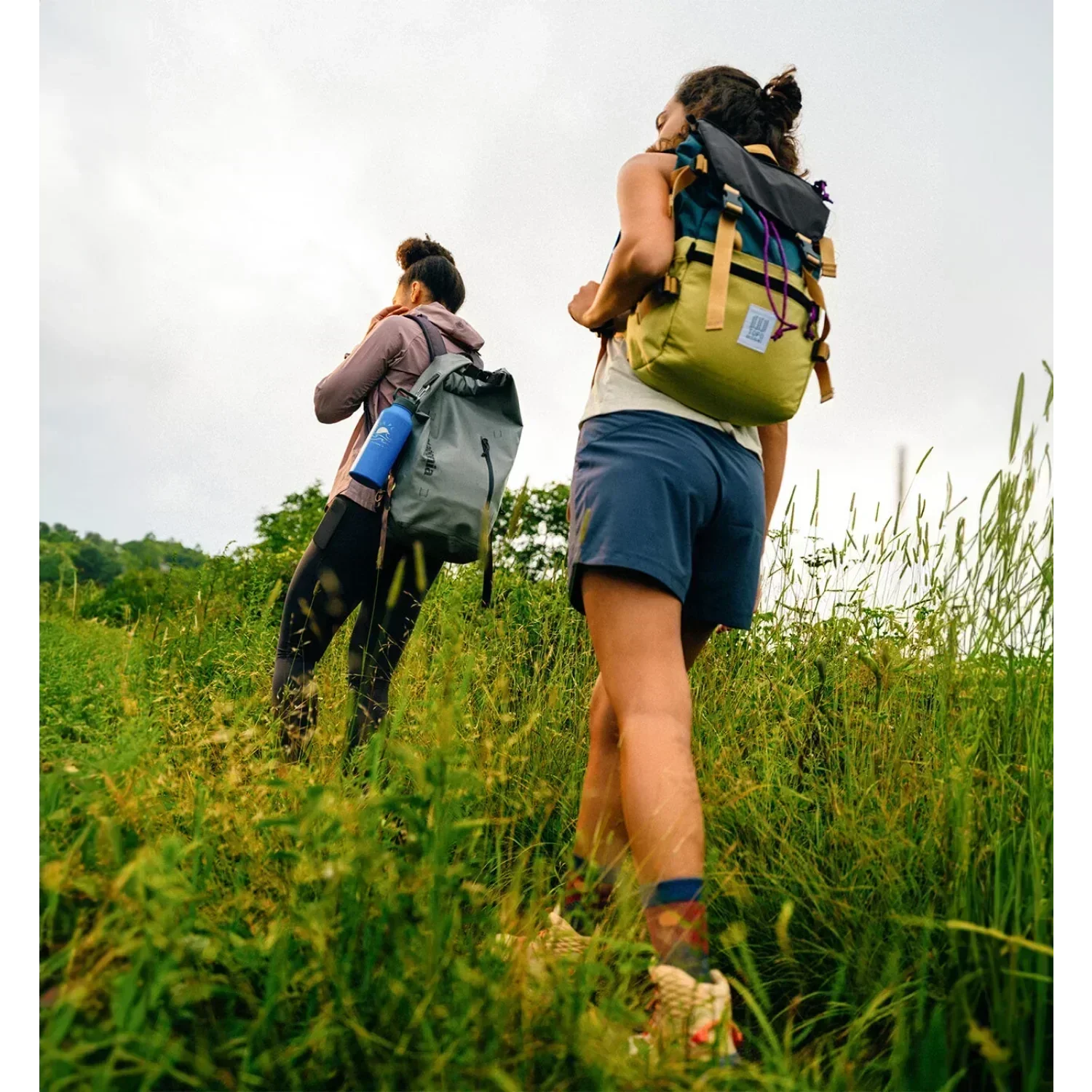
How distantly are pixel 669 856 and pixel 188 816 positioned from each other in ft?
2.73

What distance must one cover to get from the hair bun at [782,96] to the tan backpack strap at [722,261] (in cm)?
37

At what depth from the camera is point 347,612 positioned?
2.68 metres

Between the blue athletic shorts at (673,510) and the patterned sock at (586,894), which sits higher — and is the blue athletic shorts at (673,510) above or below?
above

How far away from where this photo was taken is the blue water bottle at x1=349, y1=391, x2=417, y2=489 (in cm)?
248

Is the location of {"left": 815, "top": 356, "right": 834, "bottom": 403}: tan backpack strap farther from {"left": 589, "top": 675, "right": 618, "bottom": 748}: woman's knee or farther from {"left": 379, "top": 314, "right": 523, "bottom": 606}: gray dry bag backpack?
{"left": 379, "top": 314, "right": 523, "bottom": 606}: gray dry bag backpack

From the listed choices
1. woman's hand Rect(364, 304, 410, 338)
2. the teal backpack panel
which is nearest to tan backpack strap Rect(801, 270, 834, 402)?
the teal backpack panel

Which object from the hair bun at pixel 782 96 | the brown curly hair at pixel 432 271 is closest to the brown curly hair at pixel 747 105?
the hair bun at pixel 782 96

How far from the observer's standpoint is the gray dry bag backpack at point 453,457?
2549 millimetres

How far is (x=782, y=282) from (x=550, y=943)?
3.92 feet

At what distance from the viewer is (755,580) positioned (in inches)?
66.7

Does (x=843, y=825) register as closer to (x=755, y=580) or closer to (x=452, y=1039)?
(x=755, y=580)

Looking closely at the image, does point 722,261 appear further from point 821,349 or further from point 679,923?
point 679,923

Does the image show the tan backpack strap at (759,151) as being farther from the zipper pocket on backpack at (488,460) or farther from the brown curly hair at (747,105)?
the zipper pocket on backpack at (488,460)

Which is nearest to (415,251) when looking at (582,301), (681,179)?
(582,301)
